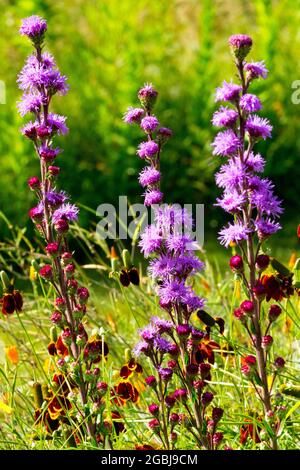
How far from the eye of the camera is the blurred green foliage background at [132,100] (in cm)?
594

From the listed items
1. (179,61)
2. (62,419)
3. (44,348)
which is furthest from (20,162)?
(62,419)

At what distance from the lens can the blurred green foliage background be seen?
594 centimetres

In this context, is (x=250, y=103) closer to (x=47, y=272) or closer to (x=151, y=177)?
(x=151, y=177)

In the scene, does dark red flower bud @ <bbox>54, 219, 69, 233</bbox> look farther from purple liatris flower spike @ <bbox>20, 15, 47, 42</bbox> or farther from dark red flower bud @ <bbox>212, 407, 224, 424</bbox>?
dark red flower bud @ <bbox>212, 407, 224, 424</bbox>

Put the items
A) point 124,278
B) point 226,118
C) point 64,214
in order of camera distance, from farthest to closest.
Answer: point 124,278
point 64,214
point 226,118

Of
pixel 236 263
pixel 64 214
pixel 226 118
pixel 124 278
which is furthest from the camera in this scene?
pixel 124 278

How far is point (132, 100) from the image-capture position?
596cm

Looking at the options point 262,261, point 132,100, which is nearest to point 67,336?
point 262,261

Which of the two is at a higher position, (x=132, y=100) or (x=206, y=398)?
(x=132, y=100)

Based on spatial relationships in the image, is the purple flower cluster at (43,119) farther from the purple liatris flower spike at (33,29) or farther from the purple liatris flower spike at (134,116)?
the purple liatris flower spike at (134,116)

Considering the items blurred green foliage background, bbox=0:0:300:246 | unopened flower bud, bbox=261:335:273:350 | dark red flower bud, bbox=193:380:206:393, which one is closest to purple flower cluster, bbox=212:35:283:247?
unopened flower bud, bbox=261:335:273:350

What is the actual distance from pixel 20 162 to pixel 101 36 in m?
1.14

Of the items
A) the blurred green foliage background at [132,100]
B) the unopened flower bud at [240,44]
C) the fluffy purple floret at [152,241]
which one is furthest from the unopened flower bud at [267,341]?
the blurred green foliage background at [132,100]
